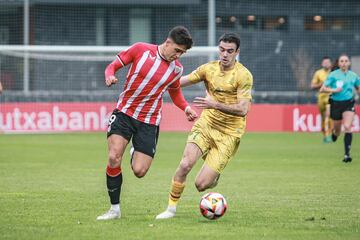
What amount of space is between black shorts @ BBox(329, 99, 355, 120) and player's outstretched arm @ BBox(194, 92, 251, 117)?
969 centimetres

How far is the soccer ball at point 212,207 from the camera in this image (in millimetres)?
9719

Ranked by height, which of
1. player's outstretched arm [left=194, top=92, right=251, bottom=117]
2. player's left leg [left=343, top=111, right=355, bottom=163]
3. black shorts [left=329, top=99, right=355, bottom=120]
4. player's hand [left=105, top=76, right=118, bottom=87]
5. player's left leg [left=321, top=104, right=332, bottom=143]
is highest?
player's hand [left=105, top=76, right=118, bottom=87]

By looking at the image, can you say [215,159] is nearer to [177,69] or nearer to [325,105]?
[177,69]

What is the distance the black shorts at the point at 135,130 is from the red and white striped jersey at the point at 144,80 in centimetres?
6

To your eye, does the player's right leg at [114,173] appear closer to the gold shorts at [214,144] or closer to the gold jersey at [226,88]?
the gold shorts at [214,144]

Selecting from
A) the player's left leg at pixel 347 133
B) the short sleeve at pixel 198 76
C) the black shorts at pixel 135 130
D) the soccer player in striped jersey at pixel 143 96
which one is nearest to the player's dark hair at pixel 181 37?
the soccer player in striped jersey at pixel 143 96

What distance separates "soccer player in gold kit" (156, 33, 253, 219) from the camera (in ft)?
34.1

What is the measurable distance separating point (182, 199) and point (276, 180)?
11.5ft

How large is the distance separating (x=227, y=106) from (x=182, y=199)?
2.40 metres

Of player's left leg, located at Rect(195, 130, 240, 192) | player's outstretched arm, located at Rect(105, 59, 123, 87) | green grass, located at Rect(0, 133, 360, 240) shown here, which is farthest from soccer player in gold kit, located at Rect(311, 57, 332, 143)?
player's outstretched arm, located at Rect(105, 59, 123, 87)

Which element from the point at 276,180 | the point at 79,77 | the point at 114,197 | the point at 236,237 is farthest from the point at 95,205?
the point at 79,77

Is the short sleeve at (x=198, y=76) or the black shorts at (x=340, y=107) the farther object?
the black shorts at (x=340, y=107)

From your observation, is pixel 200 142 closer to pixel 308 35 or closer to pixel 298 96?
pixel 298 96

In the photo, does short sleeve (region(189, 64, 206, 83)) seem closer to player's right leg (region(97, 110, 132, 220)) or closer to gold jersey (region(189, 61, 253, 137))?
gold jersey (region(189, 61, 253, 137))
